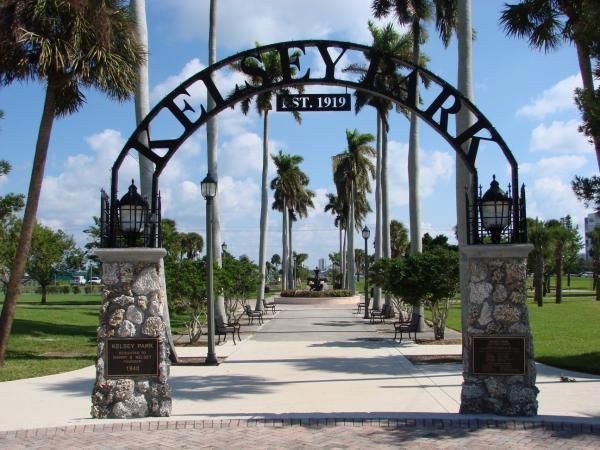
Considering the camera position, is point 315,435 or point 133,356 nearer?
point 315,435

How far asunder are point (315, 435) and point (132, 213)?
3831mm

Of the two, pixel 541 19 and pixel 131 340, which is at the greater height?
pixel 541 19

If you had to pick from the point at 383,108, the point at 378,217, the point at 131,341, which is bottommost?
the point at 131,341

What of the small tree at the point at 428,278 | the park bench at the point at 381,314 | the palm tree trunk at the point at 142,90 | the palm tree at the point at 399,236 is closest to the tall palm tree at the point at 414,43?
the small tree at the point at 428,278

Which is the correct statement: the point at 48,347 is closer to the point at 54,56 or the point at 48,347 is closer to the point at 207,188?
the point at 207,188

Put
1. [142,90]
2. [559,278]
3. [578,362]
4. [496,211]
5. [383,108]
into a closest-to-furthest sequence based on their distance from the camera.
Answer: [496,211] → [578,362] → [142,90] → [383,108] → [559,278]

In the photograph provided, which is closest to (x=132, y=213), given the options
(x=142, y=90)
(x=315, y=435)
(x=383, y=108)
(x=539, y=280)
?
(x=315, y=435)

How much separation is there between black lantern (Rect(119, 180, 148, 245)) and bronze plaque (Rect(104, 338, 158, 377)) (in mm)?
1493

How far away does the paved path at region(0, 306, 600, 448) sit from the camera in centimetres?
766

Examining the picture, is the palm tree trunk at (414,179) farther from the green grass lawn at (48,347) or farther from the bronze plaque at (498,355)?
the bronze plaque at (498,355)

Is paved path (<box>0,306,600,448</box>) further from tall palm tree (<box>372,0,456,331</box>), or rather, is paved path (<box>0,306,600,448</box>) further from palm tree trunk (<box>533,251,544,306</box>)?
palm tree trunk (<box>533,251,544,306</box>)

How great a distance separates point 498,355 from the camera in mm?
8672

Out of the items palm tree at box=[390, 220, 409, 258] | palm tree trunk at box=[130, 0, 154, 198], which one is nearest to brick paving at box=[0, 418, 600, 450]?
palm tree trunk at box=[130, 0, 154, 198]

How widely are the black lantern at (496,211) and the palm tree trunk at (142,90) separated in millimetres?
9507
